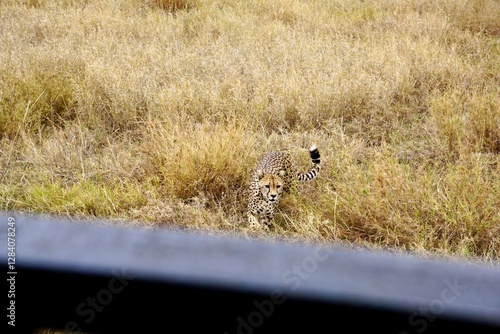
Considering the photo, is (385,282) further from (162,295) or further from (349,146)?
(349,146)

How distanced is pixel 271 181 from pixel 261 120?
1295mm

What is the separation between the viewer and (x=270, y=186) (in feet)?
11.5

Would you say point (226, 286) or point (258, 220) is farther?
point (258, 220)

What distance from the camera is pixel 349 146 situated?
426cm

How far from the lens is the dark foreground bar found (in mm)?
648

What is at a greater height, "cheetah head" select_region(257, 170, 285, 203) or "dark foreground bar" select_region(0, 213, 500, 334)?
"dark foreground bar" select_region(0, 213, 500, 334)

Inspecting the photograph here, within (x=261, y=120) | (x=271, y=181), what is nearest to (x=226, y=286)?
(x=271, y=181)

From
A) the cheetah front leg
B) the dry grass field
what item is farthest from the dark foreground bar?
the cheetah front leg

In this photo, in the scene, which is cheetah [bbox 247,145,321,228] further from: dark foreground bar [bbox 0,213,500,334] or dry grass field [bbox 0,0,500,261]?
dark foreground bar [bbox 0,213,500,334]

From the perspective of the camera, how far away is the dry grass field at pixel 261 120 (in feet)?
10.9

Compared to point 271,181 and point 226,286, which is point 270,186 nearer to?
point 271,181

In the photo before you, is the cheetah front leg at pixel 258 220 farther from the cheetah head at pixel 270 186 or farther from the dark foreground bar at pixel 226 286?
the dark foreground bar at pixel 226 286

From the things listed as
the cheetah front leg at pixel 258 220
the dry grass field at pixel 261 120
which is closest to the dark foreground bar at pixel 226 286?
the dry grass field at pixel 261 120

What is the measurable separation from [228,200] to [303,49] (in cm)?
297
